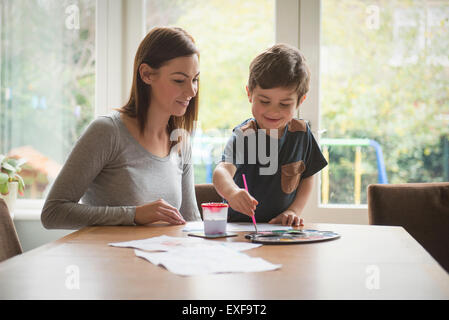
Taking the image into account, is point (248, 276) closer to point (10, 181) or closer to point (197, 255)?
point (197, 255)

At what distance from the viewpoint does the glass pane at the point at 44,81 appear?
9.54ft

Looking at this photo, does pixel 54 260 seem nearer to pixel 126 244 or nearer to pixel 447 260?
pixel 126 244

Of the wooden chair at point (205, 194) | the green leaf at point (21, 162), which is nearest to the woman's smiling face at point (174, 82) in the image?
the wooden chair at point (205, 194)

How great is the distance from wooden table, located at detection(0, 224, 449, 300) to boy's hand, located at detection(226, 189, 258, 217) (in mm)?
175

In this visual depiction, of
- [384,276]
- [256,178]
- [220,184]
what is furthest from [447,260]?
[384,276]

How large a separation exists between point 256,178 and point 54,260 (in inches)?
34.9

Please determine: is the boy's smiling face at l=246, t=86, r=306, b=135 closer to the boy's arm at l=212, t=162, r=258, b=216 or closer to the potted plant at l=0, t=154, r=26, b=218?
the boy's arm at l=212, t=162, r=258, b=216

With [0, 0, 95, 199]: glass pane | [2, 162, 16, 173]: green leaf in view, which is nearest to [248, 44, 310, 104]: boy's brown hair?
[0, 0, 95, 199]: glass pane

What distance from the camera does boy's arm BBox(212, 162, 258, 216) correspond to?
129cm

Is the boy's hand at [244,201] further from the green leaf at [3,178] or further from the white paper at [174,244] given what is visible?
the green leaf at [3,178]

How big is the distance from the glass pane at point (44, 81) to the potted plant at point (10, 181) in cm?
19

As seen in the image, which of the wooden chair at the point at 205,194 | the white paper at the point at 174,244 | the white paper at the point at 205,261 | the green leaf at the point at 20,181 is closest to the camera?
the white paper at the point at 205,261

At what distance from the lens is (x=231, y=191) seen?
1.42 metres

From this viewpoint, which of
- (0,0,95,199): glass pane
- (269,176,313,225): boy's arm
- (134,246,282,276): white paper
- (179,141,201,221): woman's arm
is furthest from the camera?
(0,0,95,199): glass pane
